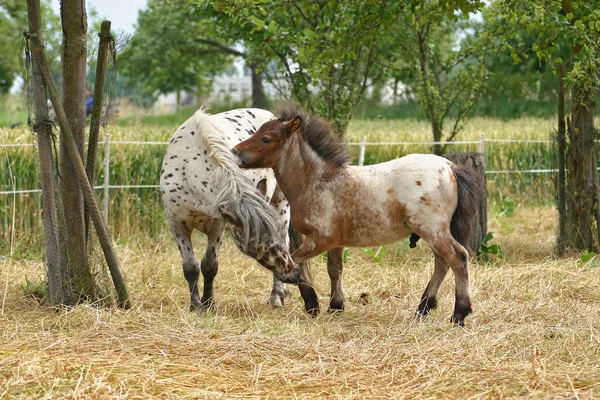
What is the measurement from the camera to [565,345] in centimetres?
473

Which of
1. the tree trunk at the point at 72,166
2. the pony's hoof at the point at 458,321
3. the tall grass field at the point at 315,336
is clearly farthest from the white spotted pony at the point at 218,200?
the pony's hoof at the point at 458,321

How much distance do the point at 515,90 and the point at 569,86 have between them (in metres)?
27.9

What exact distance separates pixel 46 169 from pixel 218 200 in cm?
Result: 146

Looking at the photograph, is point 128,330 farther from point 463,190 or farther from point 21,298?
point 463,190

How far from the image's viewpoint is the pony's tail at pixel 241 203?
17.3ft

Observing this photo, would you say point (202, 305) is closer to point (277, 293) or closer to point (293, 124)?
point (277, 293)

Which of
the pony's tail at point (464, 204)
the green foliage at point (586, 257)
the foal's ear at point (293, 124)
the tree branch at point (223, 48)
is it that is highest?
the tree branch at point (223, 48)

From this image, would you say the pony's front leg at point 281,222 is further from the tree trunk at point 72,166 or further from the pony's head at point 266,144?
the tree trunk at point 72,166

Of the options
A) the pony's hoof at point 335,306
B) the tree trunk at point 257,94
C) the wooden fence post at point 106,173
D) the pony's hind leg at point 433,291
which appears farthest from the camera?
the tree trunk at point 257,94

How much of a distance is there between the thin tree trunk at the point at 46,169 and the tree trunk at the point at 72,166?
0.30 feet

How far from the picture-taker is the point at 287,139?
5.71 meters

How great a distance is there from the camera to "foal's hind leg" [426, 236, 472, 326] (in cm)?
536

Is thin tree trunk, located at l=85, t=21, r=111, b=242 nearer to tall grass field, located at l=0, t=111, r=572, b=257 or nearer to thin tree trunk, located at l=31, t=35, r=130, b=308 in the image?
thin tree trunk, located at l=31, t=35, r=130, b=308

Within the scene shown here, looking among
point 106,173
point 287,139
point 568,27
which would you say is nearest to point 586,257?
point 568,27
